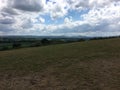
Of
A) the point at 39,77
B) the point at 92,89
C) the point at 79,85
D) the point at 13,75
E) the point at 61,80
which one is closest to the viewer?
the point at 92,89

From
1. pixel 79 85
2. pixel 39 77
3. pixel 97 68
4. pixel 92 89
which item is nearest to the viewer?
A: pixel 92 89

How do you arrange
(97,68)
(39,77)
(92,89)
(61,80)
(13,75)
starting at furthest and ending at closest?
1. (97,68)
2. (13,75)
3. (39,77)
4. (61,80)
5. (92,89)

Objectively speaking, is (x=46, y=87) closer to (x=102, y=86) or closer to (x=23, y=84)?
(x=23, y=84)

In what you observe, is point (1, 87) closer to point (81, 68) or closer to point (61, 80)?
point (61, 80)

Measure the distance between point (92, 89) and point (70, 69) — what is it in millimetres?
3912

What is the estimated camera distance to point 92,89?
818cm

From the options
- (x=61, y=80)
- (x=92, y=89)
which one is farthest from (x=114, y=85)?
(x=61, y=80)

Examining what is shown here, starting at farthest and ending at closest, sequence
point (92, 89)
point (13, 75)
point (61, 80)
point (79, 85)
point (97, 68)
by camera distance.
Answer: point (97, 68) → point (13, 75) → point (61, 80) → point (79, 85) → point (92, 89)

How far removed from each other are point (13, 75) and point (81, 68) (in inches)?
163

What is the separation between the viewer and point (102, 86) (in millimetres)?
8539

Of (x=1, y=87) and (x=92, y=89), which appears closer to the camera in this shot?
(x=92, y=89)

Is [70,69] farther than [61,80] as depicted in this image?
Yes

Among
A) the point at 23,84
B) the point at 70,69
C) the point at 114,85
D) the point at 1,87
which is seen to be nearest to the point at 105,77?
the point at 114,85

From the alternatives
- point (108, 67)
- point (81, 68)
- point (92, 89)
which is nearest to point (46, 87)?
point (92, 89)
